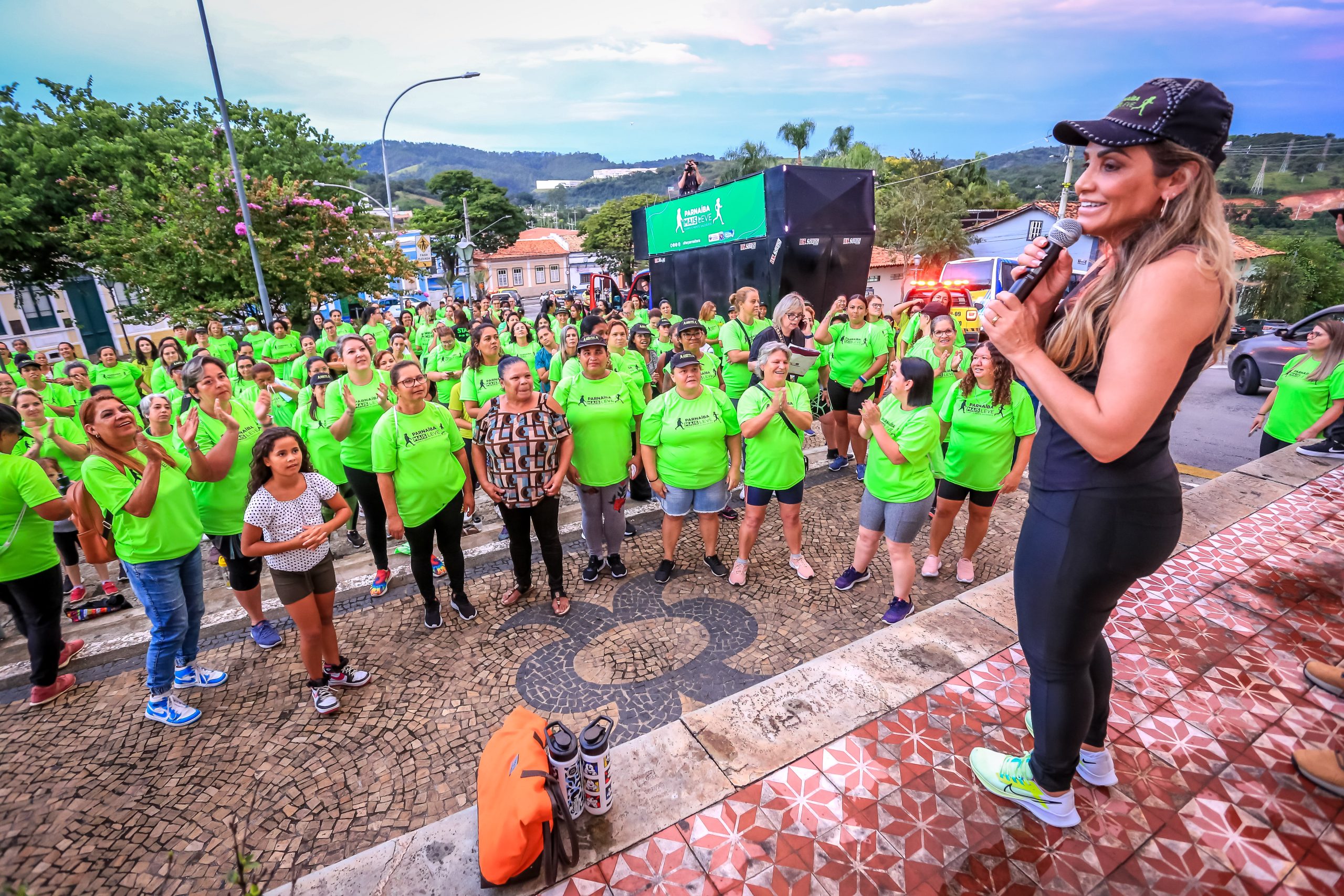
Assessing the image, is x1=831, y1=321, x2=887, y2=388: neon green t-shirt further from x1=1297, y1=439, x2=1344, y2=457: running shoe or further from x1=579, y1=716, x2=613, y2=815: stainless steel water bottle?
x1=579, y1=716, x2=613, y2=815: stainless steel water bottle

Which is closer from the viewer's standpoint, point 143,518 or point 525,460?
point 143,518

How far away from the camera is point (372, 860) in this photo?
2.25 meters

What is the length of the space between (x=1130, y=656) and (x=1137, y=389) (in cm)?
256

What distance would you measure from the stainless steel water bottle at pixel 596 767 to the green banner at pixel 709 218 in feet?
36.2

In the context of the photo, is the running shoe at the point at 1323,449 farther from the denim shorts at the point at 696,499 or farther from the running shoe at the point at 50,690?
the running shoe at the point at 50,690

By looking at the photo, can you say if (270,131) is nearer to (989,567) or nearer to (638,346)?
(638,346)

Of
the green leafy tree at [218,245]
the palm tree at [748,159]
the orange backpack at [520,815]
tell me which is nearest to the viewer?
the orange backpack at [520,815]

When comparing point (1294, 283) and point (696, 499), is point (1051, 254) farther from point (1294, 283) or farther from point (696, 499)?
point (1294, 283)

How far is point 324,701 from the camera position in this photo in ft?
11.9

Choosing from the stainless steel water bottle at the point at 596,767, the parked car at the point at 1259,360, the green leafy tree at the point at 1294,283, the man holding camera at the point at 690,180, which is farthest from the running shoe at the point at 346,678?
the green leafy tree at the point at 1294,283

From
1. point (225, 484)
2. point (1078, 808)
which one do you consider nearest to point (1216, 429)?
point (1078, 808)

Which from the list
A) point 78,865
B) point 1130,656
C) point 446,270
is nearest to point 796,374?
point 1130,656

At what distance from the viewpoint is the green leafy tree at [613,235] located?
57875mm

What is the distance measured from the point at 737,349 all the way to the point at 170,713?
6035 millimetres
